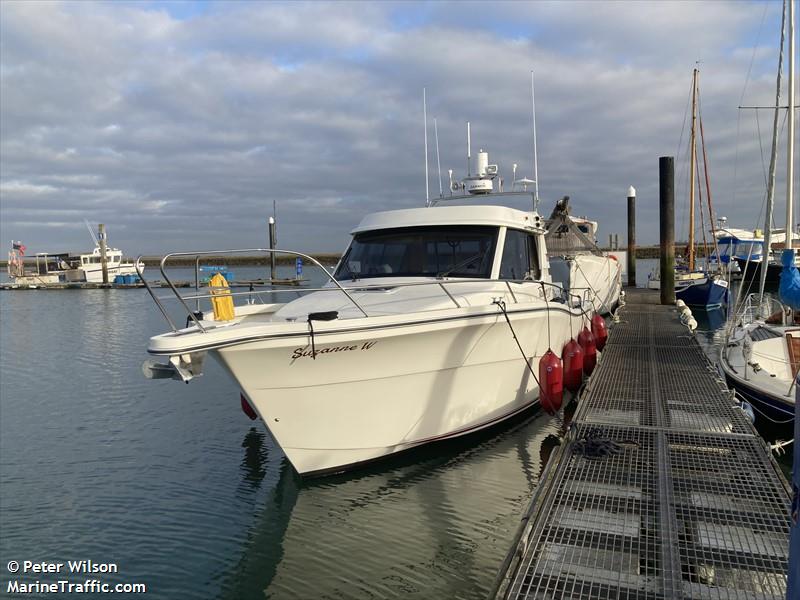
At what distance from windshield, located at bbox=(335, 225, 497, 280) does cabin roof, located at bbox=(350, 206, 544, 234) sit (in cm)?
Result: 9

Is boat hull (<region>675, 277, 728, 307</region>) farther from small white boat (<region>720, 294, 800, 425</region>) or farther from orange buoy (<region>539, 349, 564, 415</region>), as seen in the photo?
orange buoy (<region>539, 349, 564, 415</region>)

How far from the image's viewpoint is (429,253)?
298 inches

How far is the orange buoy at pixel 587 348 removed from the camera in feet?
31.0

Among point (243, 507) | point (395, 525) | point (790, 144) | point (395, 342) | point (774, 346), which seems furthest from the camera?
point (790, 144)

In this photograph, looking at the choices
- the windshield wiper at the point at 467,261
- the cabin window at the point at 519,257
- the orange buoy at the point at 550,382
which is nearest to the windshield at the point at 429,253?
the windshield wiper at the point at 467,261

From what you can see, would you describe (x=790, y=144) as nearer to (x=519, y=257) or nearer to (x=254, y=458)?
(x=519, y=257)

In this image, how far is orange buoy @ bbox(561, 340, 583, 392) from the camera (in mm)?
8156

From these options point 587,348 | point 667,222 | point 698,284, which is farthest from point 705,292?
point 587,348

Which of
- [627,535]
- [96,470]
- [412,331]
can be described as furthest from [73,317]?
[627,535]

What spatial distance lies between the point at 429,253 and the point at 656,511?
4204 mm

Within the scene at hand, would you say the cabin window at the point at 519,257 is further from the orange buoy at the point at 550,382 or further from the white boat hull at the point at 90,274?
the white boat hull at the point at 90,274

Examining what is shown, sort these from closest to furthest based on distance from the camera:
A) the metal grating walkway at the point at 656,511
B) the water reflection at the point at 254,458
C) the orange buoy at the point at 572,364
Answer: the metal grating walkway at the point at 656,511 < the water reflection at the point at 254,458 < the orange buoy at the point at 572,364

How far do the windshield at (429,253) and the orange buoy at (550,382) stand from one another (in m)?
1.28

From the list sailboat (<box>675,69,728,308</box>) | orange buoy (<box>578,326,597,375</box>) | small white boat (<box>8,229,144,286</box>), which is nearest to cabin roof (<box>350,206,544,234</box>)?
orange buoy (<box>578,326,597,375</box>)
